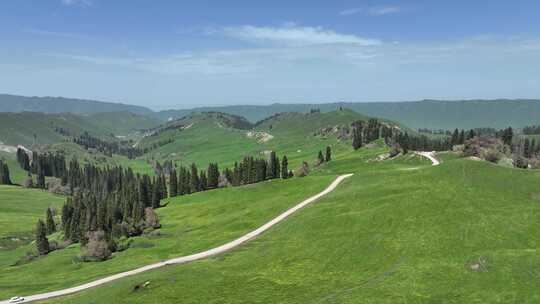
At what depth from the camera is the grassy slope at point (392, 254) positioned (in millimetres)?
58625

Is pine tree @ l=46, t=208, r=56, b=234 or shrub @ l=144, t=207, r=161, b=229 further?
pine tree @ l=46, t=208, r=56, b=234

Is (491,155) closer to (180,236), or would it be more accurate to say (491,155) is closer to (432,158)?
(432,158)

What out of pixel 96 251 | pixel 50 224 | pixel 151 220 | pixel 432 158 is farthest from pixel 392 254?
pixel 50 224

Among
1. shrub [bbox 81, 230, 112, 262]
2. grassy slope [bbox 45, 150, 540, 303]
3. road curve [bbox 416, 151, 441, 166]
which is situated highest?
road curve [bbox 416, 151, 441, 166]

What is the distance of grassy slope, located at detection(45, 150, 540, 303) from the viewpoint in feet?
192

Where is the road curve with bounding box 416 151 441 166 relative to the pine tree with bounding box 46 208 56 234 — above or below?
above

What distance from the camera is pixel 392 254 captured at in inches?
2938

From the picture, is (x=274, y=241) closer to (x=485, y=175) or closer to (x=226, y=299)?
(x=226, y=299)

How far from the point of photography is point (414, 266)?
66.9 m

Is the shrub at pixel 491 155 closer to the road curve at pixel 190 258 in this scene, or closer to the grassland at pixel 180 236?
the grassland at pixel 180 236

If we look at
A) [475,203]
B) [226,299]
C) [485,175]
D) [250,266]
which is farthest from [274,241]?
[485,175]

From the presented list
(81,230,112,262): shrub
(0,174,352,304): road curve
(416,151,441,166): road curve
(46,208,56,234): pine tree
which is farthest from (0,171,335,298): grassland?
(416,151,441,166): road curve

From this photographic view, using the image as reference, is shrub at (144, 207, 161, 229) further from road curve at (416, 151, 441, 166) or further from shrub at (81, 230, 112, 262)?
road curve at (416, 151, 441, 166)

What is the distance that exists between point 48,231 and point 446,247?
161133 millimetres
